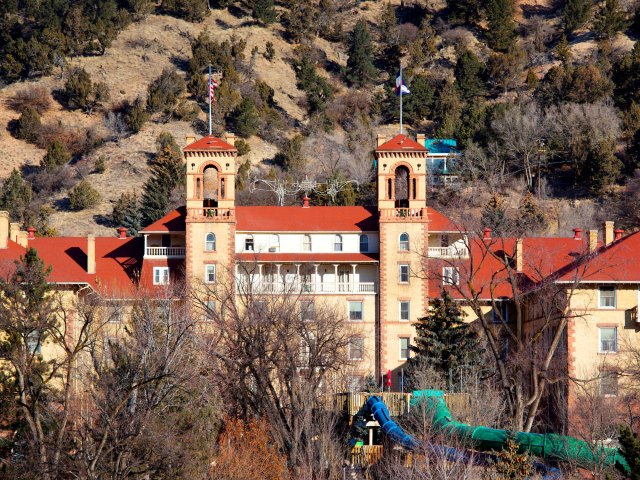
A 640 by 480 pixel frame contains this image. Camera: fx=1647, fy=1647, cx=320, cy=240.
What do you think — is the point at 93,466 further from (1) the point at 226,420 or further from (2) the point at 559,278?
(2) the point at 559,278

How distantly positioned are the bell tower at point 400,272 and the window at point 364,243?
4.99ft

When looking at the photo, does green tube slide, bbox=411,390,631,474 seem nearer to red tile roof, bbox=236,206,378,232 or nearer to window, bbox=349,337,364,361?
window, bbox=349,337,364,361

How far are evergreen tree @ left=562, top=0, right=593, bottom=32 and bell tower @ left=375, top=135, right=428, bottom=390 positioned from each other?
8463 cm

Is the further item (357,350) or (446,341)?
(357,350)

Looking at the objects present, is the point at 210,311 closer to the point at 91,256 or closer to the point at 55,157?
the point at 91,256

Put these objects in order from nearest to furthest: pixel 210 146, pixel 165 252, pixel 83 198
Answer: pixel 165 252 < pixel 210 146 < pixel 83 198

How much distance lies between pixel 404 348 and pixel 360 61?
8503 centimetres

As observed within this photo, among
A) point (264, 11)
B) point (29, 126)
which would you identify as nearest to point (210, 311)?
point (29, 126)

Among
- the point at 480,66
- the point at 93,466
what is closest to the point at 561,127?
the point at 480,66

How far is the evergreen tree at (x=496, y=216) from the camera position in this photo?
11431cm

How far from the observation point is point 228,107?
150 m

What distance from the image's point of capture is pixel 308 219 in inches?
3681

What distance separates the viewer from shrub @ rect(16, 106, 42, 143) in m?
147

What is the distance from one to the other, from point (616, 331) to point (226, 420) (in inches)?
908
